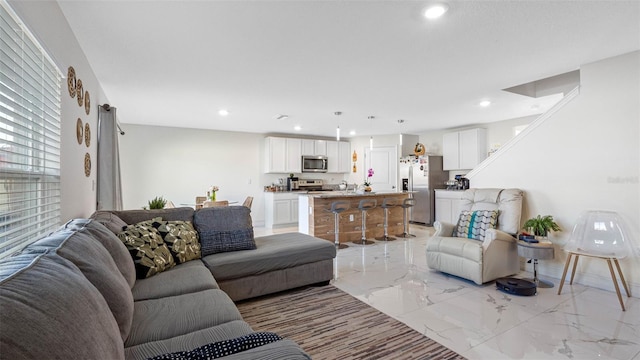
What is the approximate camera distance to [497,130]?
645cm

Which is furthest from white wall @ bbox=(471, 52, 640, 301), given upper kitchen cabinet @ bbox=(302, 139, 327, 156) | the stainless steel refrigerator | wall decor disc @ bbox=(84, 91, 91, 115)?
wall decor disc @ bbox=(84, 91, 91, 115)

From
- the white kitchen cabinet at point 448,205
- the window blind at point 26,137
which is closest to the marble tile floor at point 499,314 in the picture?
the window blind at point 26,137

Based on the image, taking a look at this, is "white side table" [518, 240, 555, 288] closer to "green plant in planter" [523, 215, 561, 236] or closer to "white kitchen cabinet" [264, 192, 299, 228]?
"green plant in planter" [523, 215, 561, 236]

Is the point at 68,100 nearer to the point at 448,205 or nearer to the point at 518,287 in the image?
the point at 518,287

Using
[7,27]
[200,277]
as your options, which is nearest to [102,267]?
[200,277]

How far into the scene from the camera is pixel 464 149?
679 cm

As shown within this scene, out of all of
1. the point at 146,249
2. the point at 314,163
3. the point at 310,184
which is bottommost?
the point at 146,249

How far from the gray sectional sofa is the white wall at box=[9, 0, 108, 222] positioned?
0.32m

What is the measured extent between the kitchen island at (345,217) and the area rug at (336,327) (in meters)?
2.21

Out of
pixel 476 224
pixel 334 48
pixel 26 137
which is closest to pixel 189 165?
pixel 334 48

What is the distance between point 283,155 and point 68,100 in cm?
529

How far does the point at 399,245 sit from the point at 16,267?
4.99m

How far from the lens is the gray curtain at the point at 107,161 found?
11.2 ft

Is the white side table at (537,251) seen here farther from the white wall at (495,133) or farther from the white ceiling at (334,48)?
the white wall at (495,133)
